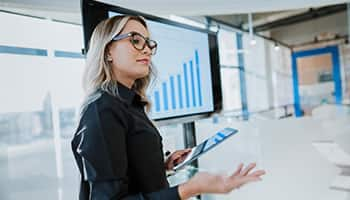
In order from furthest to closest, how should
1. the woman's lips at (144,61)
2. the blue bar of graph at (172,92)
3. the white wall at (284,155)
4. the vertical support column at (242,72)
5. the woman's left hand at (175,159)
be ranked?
the vertical support column at (242,72)
the white wall at (284,155)
the blue bar of graph at (172,92)
the woman's left hand at (175,159)
the woman's lips at (144,61)

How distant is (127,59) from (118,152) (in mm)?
370

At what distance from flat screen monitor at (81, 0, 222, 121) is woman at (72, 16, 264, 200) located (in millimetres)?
577

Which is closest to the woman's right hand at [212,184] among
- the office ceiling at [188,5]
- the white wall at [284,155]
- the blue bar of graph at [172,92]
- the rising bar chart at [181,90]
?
the rising bar chart at [181,90]

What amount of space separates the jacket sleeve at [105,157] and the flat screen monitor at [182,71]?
0.83 meters

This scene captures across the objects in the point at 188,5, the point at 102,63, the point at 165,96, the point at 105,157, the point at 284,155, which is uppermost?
the point at 188,5

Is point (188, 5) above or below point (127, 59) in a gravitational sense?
above

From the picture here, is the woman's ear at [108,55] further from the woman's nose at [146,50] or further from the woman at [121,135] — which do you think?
the woman's nose at [146,50]

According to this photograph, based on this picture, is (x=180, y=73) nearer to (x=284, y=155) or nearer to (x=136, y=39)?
(x=136, y=39)

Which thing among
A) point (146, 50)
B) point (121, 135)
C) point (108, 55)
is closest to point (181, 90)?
point (146, 50)

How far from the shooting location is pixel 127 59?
3.58ft

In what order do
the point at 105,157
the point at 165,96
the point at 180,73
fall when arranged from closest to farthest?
the point at 105,157 → the point at 165,96 → the point at 180,73

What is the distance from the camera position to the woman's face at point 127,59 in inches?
42.5

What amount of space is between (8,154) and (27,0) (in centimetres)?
86

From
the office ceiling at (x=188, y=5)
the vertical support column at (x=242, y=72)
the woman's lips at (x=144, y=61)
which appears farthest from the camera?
the vertical support column at (x=242, y=72)
